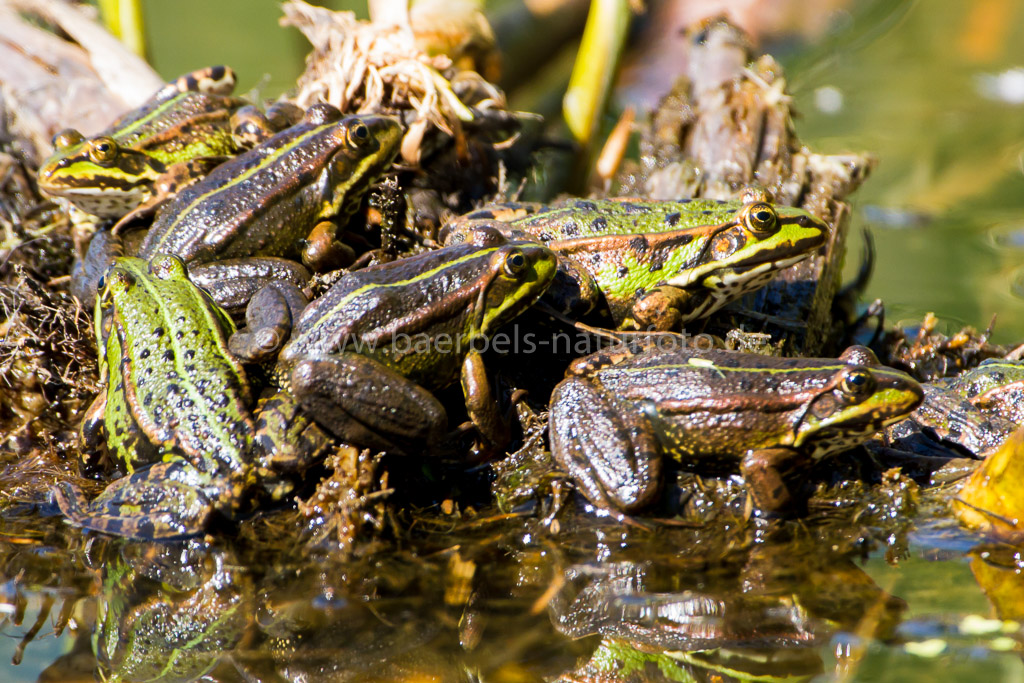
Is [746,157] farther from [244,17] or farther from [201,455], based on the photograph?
[244,17]

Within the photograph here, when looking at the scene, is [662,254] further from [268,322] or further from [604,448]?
[268,322]

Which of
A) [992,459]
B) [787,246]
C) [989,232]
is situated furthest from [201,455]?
[989,232]

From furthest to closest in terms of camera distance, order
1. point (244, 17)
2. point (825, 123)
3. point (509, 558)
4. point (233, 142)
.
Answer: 1. point (244, 17)
2. point (825, 123)
3. point (233, 142)
4. point (509, 558)

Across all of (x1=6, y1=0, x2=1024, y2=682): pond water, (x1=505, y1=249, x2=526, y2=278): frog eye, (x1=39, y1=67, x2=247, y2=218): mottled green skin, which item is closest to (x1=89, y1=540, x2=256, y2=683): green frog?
(x1=6, y1=0, x2=1024, y2=682): pond water

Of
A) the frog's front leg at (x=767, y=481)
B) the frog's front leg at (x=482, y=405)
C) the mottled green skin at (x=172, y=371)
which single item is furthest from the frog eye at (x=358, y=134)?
the frog's front leg at (x=767, y=481)

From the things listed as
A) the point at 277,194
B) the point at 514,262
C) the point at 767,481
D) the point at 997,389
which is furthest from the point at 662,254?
the point at 277,194

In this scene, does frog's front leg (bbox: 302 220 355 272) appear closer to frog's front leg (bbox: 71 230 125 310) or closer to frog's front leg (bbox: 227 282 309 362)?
frog's front leg (bbox: 227 282 309 362)
